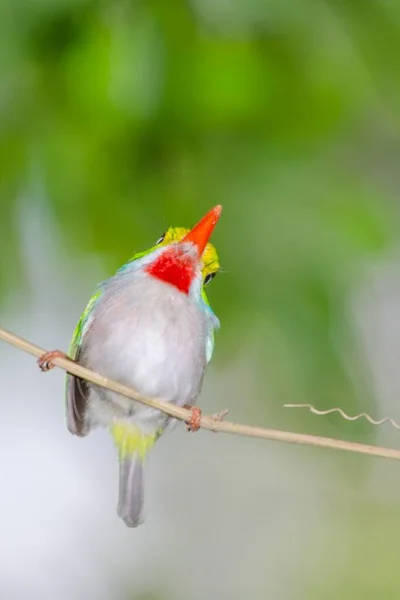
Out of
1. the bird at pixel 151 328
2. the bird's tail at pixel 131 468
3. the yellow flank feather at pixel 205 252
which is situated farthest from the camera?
the bird's tail at pixel 131 468

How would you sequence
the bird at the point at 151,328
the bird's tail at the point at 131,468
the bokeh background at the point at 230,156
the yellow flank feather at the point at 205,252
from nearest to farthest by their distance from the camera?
1. the bokeh background at the point at 230,156
2. the yellow flank feather at the point at 205,252
3. the bird at the point at 151,328
4. the bird's tail at the point at 131,468

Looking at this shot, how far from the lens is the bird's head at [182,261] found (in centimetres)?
78

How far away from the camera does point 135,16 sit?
545 millimetres

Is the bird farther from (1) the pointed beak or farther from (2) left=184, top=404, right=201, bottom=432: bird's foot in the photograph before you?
(1) the pointed beak

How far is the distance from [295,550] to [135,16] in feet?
5.64

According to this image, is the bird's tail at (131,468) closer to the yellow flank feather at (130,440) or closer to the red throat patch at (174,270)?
the yellow flank feather at (130,440)

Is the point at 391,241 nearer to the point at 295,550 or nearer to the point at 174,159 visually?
the point at 174,159

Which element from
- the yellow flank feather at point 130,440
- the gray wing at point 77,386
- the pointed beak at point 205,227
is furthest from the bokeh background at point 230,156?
the yellow flank feather at point 130,440

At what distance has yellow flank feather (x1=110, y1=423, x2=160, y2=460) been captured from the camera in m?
1.07

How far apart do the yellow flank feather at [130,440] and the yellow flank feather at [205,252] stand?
1.03ft

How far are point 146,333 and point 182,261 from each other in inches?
3.7

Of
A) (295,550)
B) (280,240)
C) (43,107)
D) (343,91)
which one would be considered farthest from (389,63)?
(295,550)

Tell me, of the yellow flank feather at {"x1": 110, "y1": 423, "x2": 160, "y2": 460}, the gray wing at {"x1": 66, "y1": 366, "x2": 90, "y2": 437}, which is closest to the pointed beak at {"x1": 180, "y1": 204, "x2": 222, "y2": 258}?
the gray wing at {"x1": 66, "y1": 366, "x2": 90, "y2": 437}

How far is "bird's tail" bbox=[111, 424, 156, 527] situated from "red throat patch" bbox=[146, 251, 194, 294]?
0.25 metres
